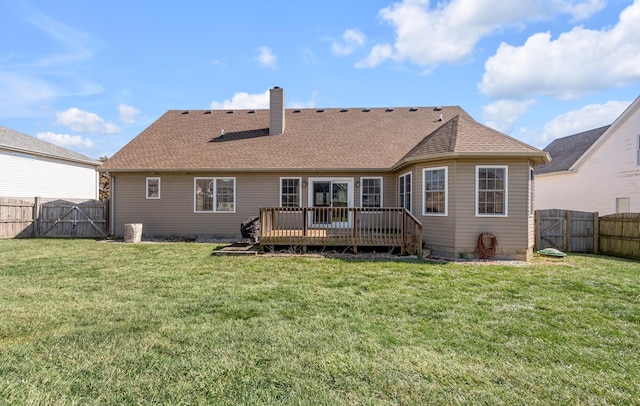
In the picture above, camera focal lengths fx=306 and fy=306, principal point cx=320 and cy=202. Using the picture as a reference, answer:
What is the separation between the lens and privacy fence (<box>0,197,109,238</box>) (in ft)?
42.2

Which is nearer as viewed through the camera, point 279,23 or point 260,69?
point 279,23

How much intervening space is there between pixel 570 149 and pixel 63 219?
26387 millimetres

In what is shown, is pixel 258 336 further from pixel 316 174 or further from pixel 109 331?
pixel 316 174

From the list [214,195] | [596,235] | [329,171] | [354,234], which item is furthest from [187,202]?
[596,235]

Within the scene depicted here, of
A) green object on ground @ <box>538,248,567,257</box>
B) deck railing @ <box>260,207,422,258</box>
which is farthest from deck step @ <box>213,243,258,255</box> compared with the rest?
green object on ground @ <box>538,248,567,257</box>

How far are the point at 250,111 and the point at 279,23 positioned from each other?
6.24 m

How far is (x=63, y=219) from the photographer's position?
1299 cm

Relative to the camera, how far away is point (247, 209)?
1220 cm

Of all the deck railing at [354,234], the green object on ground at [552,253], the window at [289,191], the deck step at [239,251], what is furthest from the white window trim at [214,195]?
the green object on ground at [552,253]

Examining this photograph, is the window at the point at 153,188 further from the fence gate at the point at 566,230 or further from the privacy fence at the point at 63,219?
the fence gate at the point at 566,230

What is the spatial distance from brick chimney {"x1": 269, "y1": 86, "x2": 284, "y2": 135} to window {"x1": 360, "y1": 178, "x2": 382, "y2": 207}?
481 centimetres

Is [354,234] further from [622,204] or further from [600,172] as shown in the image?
[600,172]

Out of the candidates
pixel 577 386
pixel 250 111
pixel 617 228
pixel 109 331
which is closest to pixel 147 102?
pixel 250 111

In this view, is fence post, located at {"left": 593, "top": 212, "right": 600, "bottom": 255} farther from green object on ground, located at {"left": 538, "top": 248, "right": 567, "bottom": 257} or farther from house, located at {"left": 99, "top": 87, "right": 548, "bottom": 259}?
house, located at {"left": 99, "top": 87, "right": 548, "bottom": 259}
